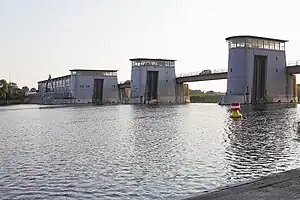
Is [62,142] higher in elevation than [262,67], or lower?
lower

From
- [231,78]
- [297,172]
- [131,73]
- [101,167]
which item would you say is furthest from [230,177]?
[131,73]

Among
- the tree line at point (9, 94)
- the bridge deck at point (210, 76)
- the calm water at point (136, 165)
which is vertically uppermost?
the bridge deck at point (210, 76)

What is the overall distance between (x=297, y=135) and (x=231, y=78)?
66.1 m

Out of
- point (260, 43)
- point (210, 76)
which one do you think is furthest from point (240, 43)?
point (210, 76)

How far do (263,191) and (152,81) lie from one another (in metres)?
119

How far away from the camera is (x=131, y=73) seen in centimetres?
12850

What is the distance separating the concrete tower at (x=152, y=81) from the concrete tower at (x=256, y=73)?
35.3 meters

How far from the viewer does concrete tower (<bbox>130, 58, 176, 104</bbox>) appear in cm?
12338

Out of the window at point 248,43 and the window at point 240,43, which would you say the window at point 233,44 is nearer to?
the window at point 240,43

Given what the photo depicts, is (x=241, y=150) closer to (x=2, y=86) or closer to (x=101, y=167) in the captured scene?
(x=101, y=167)

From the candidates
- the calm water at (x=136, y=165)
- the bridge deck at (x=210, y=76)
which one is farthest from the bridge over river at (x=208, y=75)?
the calm water at (x=136, y=165)

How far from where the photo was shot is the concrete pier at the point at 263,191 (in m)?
7.35

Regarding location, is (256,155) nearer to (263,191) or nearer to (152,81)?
(263,191)

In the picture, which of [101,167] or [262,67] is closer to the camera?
[101,167]
